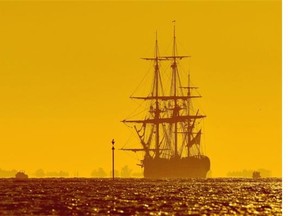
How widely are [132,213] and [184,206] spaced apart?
1517cm

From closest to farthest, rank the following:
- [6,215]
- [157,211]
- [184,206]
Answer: [6,215]
[157,211]
[184,206]

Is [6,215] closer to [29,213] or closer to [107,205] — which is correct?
[29,213]

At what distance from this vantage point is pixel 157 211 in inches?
3844

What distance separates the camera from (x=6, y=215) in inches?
3516
